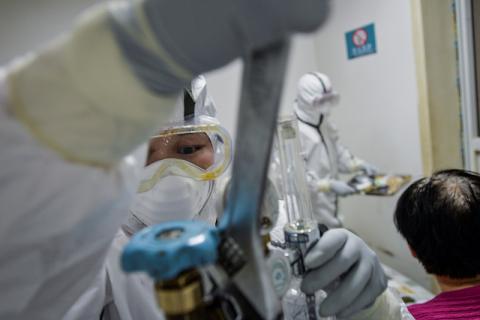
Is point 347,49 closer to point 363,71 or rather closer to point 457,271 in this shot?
point 363,71

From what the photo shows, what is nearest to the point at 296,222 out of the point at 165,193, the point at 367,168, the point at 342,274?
the point at 342,274

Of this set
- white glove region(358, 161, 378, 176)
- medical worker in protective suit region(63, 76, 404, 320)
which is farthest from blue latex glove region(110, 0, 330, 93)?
white glove region(358, 161, 378, 176)

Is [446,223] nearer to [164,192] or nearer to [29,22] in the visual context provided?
[164,192]

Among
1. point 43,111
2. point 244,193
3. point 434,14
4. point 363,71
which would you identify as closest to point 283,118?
point 244,193

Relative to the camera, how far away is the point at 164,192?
2.59ft

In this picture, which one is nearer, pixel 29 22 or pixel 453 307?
pixel 453 307

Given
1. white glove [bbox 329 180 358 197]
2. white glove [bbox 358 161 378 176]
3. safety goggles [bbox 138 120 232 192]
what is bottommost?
white glove [bbox 329 180 358 197]

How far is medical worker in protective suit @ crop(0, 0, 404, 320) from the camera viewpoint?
28 cm

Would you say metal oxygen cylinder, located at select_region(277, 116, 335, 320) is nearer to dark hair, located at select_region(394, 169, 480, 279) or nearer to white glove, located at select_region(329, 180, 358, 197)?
dark hair, located at select_region(394, 169, 480, 279)

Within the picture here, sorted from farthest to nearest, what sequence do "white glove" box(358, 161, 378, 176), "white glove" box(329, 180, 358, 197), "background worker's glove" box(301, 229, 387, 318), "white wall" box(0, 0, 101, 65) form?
1. "white glove" box(358, 161, 378, 176)
2. "white glove" box(329, 180, 358, 197)
3. "white wall" box(0, 0, 101, 65)
4. "background worker's glove" box(301, 229, 387, 318)

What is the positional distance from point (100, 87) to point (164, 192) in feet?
1.73

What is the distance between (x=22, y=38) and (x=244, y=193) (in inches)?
81.3

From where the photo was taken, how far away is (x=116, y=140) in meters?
0.31

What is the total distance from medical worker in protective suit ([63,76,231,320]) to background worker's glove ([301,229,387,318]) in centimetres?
33
